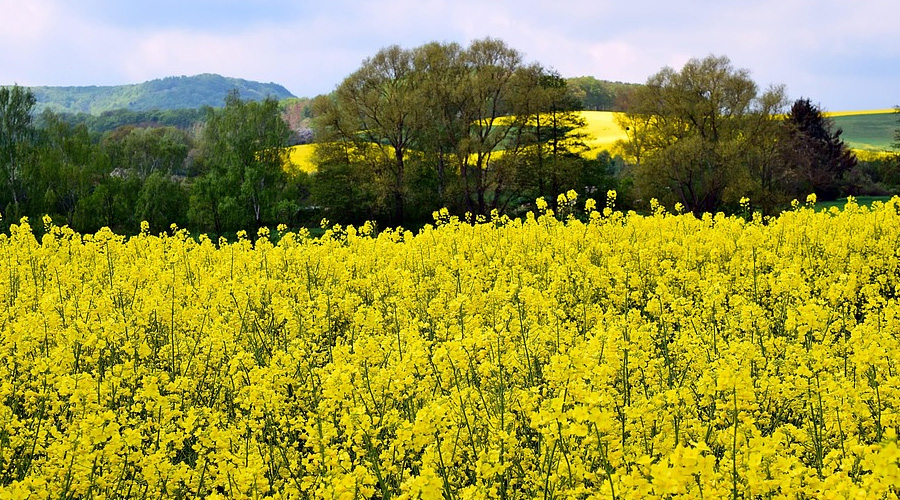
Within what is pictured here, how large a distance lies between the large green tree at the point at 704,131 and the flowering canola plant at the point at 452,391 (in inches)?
991

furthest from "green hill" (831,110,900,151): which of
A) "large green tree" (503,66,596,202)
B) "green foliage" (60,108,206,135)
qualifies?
"green foliage" (60,108,206,135)

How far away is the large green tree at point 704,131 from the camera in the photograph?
33.8 metres

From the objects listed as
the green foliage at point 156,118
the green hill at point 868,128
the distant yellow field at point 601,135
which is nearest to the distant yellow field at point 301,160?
the distant yellow field at point 601,135

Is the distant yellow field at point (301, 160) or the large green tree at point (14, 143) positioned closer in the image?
the large green tree at point (14, 143)

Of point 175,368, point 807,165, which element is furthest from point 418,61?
point 175,368

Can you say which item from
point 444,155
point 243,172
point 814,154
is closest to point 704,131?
point 814,154

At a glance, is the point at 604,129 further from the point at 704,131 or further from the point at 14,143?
the point at 14,143

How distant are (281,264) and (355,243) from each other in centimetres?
232

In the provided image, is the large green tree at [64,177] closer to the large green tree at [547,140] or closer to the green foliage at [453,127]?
the green foliage at [453,127]

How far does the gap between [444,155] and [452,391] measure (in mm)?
35190

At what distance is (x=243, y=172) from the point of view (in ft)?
133

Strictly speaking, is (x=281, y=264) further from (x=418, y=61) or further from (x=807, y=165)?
(x=807, y=165)

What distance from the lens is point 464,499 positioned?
10.6 ft

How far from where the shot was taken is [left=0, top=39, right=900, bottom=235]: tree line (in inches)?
1391
